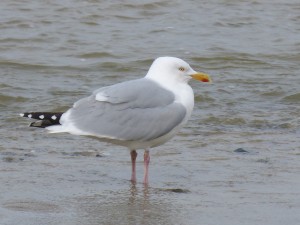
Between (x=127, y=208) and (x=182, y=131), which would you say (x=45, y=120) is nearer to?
(x=127, y=208)

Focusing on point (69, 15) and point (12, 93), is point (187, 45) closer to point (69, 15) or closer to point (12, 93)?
point (69, 15)

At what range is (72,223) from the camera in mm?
4754

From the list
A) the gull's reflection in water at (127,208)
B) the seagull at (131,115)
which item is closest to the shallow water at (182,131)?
the gull's reflection in water at (127,208)

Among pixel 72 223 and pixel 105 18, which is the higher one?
pixel 72 223

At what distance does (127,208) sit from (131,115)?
1118 millimetres

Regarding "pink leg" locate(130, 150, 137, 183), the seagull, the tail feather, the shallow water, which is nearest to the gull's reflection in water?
the shallow water

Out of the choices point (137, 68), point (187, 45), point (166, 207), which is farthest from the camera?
point (187, 45)

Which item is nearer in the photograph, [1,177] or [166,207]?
[166,207]

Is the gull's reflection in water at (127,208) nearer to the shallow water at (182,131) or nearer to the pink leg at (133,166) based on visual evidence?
the shallow water at (182,131)

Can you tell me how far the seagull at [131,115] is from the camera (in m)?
6.08

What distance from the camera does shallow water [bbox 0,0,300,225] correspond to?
5.25 metres

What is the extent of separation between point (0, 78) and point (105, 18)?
4269 mm

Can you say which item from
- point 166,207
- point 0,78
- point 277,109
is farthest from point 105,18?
point 166,207

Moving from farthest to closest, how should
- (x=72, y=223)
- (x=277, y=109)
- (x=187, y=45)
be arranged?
(x=187, y=45) < (x=277, y=109) < (x=72, y=223)
